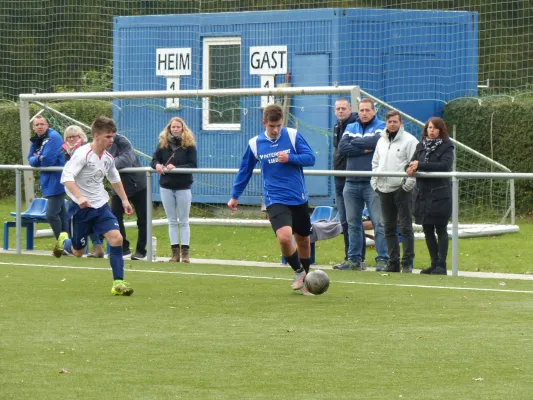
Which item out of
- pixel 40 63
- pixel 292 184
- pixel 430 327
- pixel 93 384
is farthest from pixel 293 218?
pixel 40 63

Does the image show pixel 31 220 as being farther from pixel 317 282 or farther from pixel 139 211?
pixel 317 282

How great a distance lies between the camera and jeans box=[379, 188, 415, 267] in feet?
45.8

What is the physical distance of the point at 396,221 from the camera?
46.3 ft

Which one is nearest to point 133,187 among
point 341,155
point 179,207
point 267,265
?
point 179,207

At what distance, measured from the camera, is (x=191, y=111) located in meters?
22.1

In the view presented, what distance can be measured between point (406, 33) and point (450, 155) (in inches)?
337

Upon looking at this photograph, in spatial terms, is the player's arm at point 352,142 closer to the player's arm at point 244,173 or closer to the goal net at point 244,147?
the player's arm at point 244,173

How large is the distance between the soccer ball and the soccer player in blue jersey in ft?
0.46

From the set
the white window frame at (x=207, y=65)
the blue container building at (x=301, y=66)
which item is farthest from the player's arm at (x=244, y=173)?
the white window frame at (x=207, y=65)

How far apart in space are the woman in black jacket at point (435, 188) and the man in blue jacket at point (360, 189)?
25.6 inches

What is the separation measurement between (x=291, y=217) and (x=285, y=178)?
37 centimetres

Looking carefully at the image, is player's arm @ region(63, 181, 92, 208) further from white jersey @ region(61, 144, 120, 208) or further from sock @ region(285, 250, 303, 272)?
sock @ region(285, 250, 303, 272)

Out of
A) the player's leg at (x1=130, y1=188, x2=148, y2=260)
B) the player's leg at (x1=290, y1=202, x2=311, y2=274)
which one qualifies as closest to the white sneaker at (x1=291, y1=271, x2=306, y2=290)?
the player's leg at (x1=290, y1=202, x2=311, y2=274)

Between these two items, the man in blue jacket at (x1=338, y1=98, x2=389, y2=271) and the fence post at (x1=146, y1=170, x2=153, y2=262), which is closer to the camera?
the man in blue jacket at (x1=338, y1=98, x2=389, y2=271)
